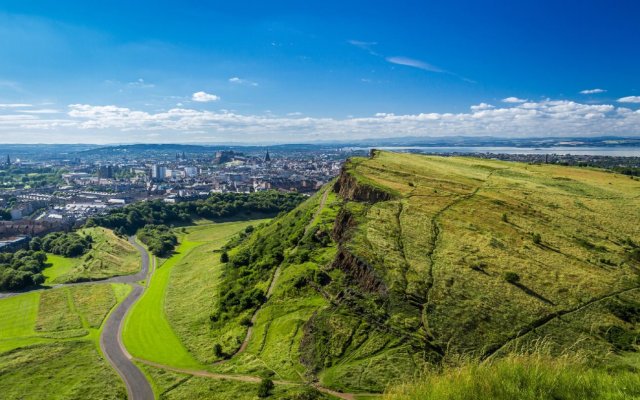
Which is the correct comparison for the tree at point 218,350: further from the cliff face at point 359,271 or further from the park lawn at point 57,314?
the park lawn at point 57,314

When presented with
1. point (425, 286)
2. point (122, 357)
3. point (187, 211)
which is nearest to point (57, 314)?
point (122, 357)

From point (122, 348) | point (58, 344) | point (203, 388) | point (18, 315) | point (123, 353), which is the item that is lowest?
point (18, 315)

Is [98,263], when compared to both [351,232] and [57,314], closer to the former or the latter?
[57,314]

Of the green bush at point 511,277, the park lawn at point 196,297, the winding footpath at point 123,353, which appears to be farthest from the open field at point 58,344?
the green bush at point 511,277

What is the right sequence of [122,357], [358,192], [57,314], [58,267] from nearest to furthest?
[122,357], [57,314], [358,192], [58,267]

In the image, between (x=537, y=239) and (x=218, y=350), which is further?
(x=537, y=239)

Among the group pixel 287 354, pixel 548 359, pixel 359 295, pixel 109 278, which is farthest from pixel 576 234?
pixel 109 278

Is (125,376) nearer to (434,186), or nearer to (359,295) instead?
(359,295)
